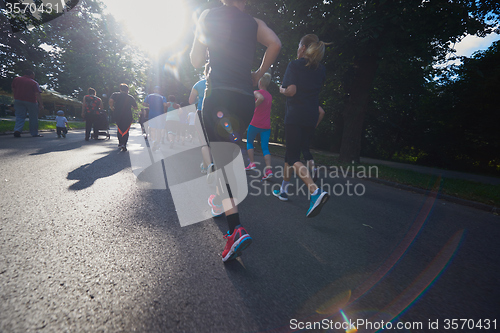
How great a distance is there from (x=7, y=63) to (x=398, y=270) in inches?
1534

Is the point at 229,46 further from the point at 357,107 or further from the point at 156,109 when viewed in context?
the point at 357,107

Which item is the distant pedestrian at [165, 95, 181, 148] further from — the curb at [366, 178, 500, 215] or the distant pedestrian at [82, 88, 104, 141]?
the curb at [366, 178, 500, 215]

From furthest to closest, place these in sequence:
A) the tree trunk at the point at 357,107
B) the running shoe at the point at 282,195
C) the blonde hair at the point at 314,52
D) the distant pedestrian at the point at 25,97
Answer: the tree trunk at the point at 357,107 → the distant pedestrian at the point at 25,97 → the running shoe at the point at 282,195 → the blonde hair at the point at 314,52

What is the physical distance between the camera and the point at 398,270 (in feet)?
6.77

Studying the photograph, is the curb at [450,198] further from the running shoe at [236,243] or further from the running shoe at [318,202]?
the running shoe at [236,243]

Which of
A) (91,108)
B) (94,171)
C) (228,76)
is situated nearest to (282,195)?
(228,76)

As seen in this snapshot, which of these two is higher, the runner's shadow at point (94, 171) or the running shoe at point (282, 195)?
the running shoe at point (282, 195)

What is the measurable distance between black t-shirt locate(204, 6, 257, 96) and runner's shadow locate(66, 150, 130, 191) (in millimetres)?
2854

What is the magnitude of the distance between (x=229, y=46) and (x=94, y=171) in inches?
158

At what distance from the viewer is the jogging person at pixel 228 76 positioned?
1.89 meters

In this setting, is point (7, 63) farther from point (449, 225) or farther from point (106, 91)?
point (449, 225)

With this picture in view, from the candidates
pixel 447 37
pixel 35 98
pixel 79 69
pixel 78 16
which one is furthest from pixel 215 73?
pixel 78 16

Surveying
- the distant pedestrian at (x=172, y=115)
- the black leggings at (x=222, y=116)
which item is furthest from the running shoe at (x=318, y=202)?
the distant pedestrian at (x=172, y=115)

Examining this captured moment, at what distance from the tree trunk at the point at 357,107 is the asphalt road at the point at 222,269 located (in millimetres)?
6815
